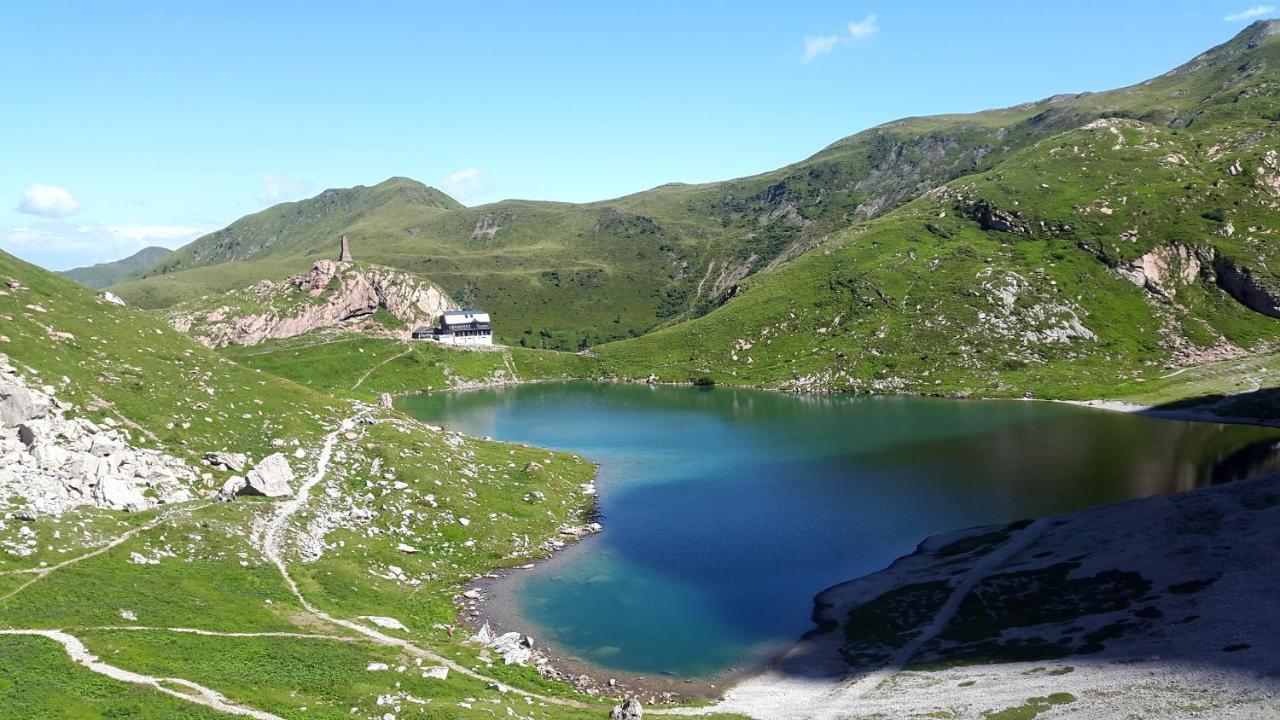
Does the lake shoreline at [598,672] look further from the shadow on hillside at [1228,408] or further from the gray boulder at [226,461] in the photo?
the shadow on hillside at [1228,408]

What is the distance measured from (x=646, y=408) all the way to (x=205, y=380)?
104896 mm

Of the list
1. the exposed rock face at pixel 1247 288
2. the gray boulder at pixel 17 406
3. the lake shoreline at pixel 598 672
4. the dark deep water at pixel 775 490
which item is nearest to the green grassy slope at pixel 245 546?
Result: the lake shoreline at pixel 598 672

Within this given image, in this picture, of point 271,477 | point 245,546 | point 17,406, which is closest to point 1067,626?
point 245,546

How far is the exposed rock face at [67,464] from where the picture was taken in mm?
50344

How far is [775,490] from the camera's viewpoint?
93.4 metres

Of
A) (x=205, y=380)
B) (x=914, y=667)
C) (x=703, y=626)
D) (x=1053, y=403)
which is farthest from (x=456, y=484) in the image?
(x=1053, y=403)

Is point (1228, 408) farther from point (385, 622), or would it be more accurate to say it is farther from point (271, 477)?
point (271, 477)

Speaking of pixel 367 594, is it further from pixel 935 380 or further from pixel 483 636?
pixel 935 380

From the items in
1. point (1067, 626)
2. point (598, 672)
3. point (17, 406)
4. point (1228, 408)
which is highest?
point (17, 406)

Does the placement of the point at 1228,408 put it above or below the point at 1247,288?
below

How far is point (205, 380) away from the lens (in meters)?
78.2

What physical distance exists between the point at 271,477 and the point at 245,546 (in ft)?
33.2

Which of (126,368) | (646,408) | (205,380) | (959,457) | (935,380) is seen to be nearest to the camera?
(126,368)

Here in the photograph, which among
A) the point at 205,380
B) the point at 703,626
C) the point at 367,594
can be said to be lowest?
the point at 703,626
